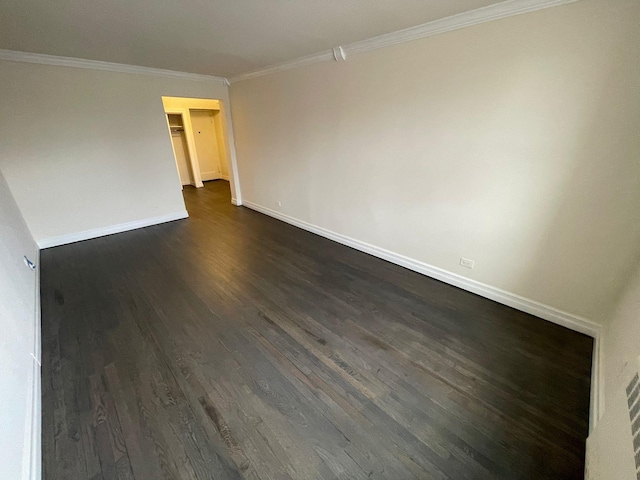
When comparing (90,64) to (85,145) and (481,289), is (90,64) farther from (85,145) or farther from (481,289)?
(481,289)

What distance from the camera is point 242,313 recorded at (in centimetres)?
237

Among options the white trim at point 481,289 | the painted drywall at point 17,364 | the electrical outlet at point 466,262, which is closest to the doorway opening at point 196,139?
the white trim at point 481,289

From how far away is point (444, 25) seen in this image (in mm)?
2143

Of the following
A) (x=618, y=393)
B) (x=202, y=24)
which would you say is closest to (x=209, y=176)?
(x=202, y=24)

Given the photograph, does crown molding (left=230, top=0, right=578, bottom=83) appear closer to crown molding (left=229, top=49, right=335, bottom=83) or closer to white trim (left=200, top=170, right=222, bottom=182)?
crown molding (left=229, top=49, right=335, bottom=83)

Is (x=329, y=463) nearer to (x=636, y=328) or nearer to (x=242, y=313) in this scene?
(x=242, y=313)

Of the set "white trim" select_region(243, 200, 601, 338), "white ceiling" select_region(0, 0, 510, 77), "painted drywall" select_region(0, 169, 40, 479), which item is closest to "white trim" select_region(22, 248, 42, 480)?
"painted drywall" select_region(0, 169, 40, 479)

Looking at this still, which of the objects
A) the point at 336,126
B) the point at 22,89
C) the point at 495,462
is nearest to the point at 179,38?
the point at 336,126

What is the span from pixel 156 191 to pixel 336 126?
3.30 meters

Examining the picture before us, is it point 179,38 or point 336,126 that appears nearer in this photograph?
point 179,38

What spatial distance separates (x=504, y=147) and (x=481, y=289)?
1.30 meters

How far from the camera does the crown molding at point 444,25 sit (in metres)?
1.78

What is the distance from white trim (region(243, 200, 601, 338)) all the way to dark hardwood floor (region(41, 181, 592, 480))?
0.09 metres

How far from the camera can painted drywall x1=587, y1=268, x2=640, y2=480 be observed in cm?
95
